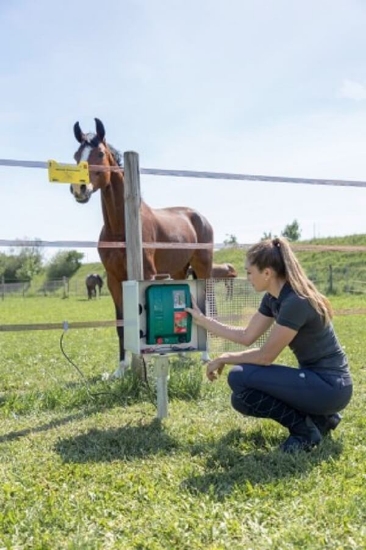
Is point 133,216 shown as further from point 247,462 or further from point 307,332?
point 247,462

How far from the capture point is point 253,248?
9.69ft

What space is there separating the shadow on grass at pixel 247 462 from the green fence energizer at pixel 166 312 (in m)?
0.70

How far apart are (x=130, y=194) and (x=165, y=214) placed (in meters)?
2.08

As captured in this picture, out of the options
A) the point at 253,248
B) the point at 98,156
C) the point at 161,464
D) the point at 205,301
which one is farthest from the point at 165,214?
the point at 161,464

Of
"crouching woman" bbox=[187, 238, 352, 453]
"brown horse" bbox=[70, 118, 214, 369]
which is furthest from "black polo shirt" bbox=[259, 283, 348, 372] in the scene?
"brown horse" bbox=[70, 118, 214, 369]

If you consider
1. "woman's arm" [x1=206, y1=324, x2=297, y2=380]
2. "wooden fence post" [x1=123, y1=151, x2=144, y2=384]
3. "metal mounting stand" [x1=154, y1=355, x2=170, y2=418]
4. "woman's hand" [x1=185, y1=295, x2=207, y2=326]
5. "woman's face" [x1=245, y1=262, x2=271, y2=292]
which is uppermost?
"wooden fence post" [x1=123, y1=151, x2=144, y2=384]

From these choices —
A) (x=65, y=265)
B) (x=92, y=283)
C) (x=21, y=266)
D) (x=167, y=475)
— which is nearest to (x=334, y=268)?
(x=92, y=283)

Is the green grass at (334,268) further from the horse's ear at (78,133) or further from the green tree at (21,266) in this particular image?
the green tree at (21,266)

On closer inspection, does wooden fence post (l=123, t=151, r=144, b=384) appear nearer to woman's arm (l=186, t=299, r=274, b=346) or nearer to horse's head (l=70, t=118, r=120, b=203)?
horse's head (l=70, t=118, r=120, b=203)

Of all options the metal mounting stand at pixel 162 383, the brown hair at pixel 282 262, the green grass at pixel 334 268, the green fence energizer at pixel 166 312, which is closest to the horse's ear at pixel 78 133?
the green fence energizer at pixel 166 312

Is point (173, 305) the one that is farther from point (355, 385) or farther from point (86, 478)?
point (355, 385)

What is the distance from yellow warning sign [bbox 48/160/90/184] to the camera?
12.4 feet

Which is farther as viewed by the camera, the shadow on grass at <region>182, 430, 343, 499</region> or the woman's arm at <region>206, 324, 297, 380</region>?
the woman's arm at <region>206, 324, 297, 380</region>

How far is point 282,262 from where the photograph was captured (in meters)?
2.93
